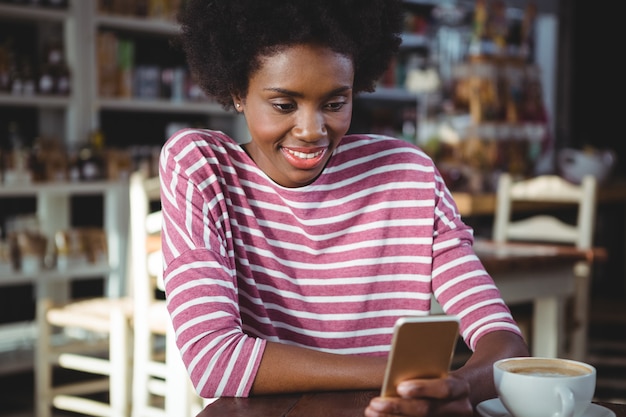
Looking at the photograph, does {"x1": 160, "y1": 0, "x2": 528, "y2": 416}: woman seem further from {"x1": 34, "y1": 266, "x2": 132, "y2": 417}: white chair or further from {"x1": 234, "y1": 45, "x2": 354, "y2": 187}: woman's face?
{"x1": 34, "y1": 266, "x2": 132, "y2": 417}: white chair

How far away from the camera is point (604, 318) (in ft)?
11.0

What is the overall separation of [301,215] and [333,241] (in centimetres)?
6

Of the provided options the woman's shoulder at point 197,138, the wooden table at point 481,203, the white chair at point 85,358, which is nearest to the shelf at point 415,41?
the wooden table at point 481,203

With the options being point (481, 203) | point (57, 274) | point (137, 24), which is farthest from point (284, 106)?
point (137, 24)

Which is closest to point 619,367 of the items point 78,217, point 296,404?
point 78,217

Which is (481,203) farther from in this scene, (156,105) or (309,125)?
(309,125)

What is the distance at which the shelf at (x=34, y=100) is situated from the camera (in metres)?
3.77

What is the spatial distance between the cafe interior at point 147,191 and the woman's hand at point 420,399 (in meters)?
1.49

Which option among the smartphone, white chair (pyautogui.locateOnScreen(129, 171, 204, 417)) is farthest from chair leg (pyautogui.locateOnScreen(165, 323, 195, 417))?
the smartphone

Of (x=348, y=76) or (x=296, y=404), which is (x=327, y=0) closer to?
(x=348, y=76)

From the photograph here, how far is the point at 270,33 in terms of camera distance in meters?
1.18

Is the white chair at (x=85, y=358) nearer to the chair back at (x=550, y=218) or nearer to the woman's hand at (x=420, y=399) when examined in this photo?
the chair back at (x=550, y=218)

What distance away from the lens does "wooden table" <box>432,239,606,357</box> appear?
2.39 meters

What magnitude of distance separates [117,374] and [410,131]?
11.6 ft
